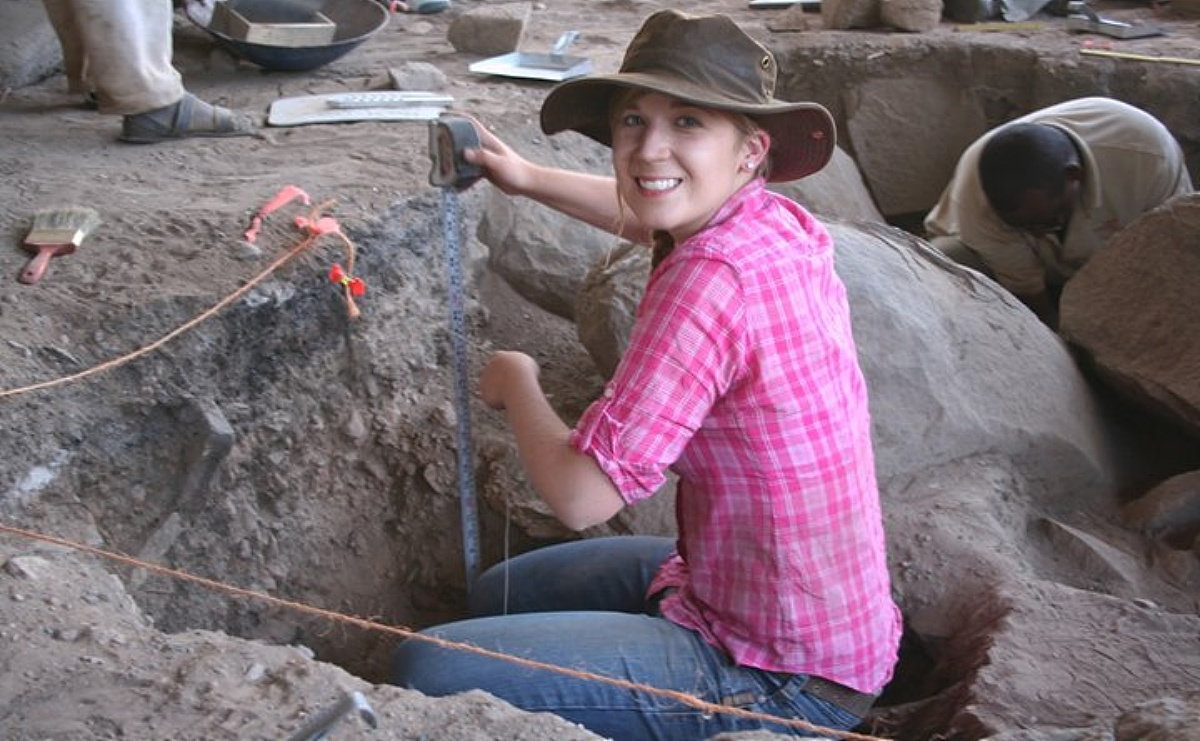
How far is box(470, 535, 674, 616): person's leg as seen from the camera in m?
2.63

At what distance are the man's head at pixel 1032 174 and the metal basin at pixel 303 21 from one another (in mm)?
2387

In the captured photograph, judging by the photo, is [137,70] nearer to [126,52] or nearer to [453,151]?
[126,52]

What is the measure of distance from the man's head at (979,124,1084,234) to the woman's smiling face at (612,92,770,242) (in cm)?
270

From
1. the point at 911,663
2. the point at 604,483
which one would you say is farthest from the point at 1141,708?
the point at 911,663

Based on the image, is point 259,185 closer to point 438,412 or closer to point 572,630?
point 438,412

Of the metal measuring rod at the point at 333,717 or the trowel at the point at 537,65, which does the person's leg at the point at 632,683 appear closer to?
the metal measuring rod at the point at 333,717

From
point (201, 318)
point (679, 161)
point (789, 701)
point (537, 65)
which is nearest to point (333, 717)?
point (789, 701)

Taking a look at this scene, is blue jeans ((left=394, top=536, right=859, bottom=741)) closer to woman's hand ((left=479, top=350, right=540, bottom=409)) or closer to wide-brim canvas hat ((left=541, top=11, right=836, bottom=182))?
woman's hand ((left=479, top=350, right=540, bottom=409))

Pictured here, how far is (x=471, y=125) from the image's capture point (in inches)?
104

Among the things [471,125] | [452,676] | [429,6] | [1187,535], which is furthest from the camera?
[429,6]

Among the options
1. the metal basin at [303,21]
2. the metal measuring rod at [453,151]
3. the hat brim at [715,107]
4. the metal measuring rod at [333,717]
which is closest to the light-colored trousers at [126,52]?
the metal basin at [303,21]

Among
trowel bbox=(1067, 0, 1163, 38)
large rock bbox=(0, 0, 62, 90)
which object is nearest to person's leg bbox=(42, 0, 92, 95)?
large rock bbox=(0, 0, 62, 90)

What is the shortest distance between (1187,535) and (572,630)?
6.00 feet

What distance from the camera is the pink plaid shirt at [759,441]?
1962 mm
